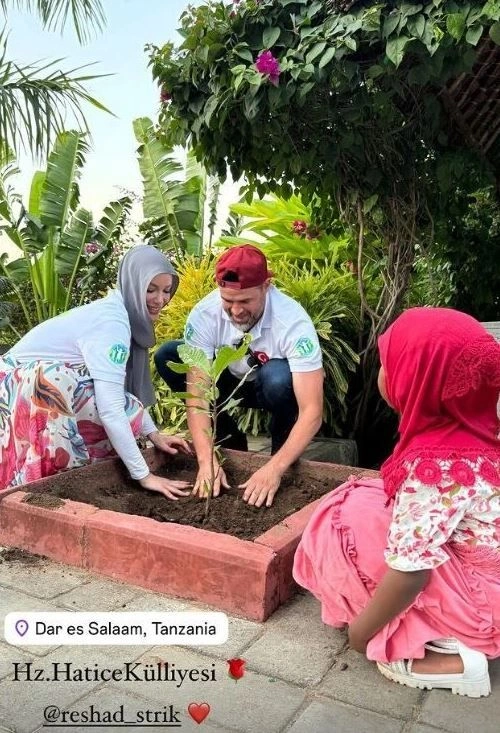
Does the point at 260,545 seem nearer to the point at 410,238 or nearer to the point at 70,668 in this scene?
the point at 70,668

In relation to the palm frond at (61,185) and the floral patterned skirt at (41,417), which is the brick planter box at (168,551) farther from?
the palm frond at (61,185)

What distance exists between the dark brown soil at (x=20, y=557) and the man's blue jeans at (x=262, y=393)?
0.86m

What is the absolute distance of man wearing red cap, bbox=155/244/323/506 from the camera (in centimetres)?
292

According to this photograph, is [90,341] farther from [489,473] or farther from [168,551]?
[489,473]

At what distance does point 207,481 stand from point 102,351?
70cm

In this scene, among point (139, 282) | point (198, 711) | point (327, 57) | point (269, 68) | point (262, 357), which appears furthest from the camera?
point (262, 357)

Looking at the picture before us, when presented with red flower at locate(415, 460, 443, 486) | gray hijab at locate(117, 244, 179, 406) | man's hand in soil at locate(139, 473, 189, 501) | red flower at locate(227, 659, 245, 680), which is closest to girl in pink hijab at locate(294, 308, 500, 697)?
red flower at locate(415, 460, 443, 486)

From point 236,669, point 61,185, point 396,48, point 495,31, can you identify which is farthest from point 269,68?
point 61,185

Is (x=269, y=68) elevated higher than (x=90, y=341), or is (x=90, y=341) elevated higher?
(x=269, y=68)

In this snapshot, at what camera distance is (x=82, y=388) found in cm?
304

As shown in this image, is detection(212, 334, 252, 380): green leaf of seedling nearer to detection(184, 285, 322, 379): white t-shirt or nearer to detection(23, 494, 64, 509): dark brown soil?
detection(184, 285, 322, 379): white t-shirt

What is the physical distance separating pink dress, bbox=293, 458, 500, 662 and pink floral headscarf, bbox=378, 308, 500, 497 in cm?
4

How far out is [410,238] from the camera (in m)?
4.06

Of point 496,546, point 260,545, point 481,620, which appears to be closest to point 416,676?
point 481,620
